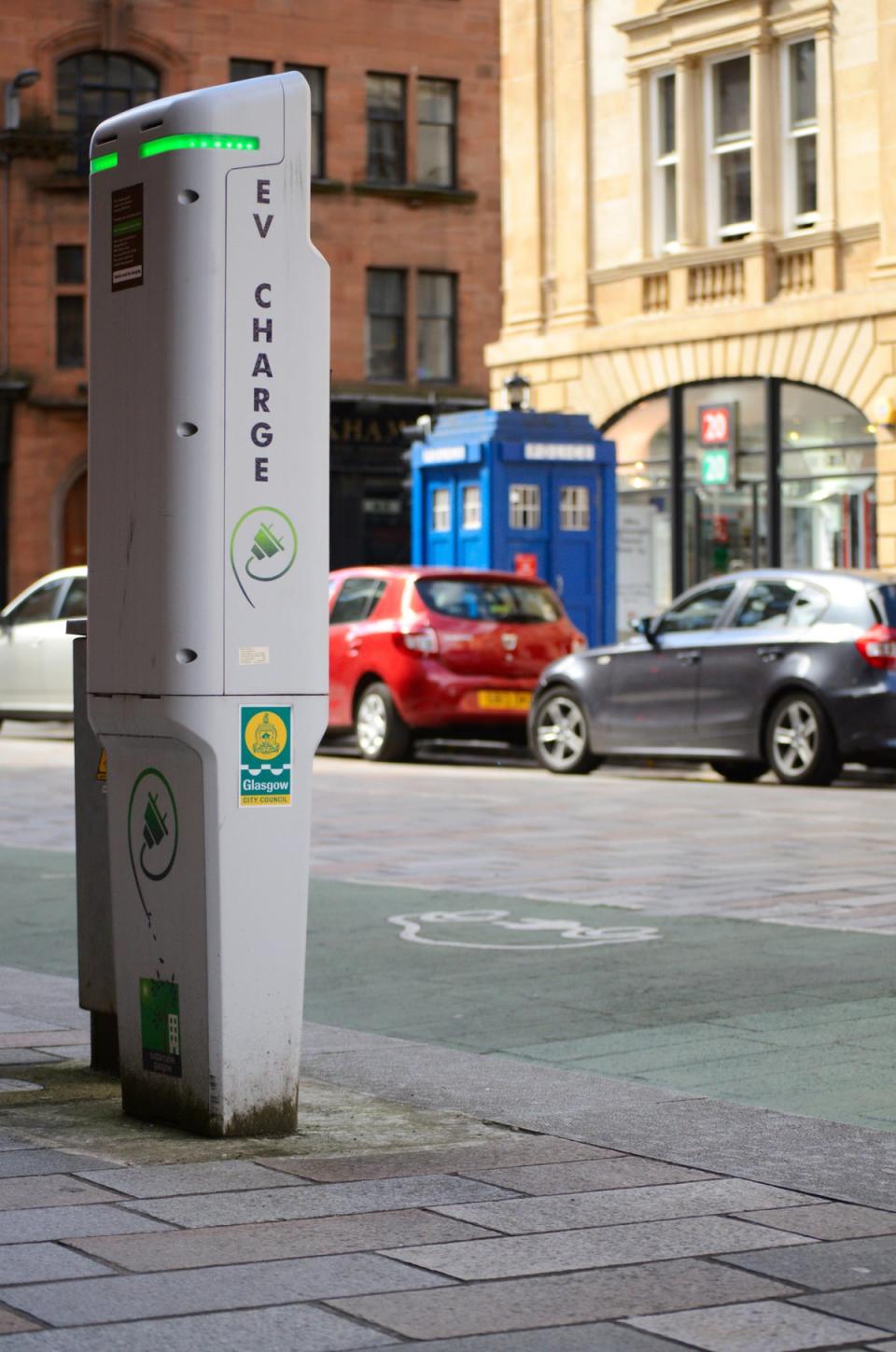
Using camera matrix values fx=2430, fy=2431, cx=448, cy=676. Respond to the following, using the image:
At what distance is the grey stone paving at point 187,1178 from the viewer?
4.91 metres

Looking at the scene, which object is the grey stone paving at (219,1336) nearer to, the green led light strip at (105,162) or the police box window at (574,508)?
the green led light strip at (105,162)

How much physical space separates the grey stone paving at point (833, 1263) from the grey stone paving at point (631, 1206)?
0.54ft

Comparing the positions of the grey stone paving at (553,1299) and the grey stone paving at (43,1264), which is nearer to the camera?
the grey stone paving at (553,1299)

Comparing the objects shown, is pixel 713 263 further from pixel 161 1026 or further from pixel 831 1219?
pixel 831 1219

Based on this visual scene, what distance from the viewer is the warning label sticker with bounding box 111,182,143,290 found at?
5.49 m

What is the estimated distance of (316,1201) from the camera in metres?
4.84

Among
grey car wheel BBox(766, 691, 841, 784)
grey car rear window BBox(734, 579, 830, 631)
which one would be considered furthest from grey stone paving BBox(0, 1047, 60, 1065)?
grey car rear window BBox(734, 579, 830, 631)

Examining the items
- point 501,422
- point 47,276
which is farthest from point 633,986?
point 47,276

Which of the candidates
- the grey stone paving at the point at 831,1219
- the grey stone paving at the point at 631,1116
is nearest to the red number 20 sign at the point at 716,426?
the grey stone paving at the point at 631,1116

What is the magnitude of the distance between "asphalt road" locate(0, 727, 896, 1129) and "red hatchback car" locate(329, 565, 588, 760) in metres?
4.04

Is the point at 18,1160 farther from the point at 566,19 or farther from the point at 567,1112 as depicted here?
the point at 566,19

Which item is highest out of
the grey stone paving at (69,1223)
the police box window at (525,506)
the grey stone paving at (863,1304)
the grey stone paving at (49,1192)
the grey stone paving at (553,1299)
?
the police box window at (525,506)

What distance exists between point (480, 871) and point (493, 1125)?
5.94m

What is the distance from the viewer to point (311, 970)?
28.0 feet
